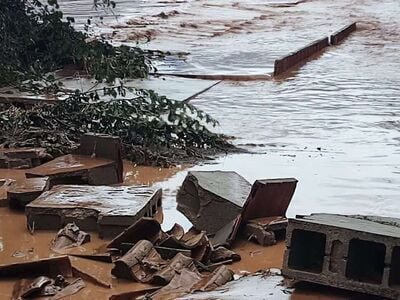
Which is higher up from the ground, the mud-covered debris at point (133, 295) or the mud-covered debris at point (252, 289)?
the mud-covered debris at point (252, 289)

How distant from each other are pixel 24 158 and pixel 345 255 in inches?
161

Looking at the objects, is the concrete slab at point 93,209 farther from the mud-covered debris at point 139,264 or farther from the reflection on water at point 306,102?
the mud-covered debris at point 139,264

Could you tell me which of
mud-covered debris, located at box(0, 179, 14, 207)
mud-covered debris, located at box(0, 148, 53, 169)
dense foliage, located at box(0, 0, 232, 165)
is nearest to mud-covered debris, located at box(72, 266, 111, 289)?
mud-covered debris, located at box(0, 179, 14, 207)

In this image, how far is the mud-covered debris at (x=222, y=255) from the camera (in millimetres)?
5430

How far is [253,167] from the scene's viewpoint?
791 cm

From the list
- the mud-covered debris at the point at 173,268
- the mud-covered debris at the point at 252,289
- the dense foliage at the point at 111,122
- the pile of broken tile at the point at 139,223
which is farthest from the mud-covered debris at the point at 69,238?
the dense foliage at the point at 111,122

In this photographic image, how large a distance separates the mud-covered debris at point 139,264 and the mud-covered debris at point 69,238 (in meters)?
0.62

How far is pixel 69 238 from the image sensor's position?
575 centimetres

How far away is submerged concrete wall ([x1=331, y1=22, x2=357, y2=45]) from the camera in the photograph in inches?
735

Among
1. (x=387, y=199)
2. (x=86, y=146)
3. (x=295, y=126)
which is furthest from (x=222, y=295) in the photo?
(x=295, y=126)

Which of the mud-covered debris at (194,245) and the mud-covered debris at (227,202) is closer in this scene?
the mud-covered debris at (194,245)

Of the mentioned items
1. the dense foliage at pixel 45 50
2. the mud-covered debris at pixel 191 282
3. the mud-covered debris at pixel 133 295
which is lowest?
the mud-covered debris at pixel 133 295

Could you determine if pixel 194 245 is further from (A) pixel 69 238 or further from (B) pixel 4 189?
(B) pixel 4 189

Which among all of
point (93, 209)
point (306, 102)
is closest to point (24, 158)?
point (93, 209)
